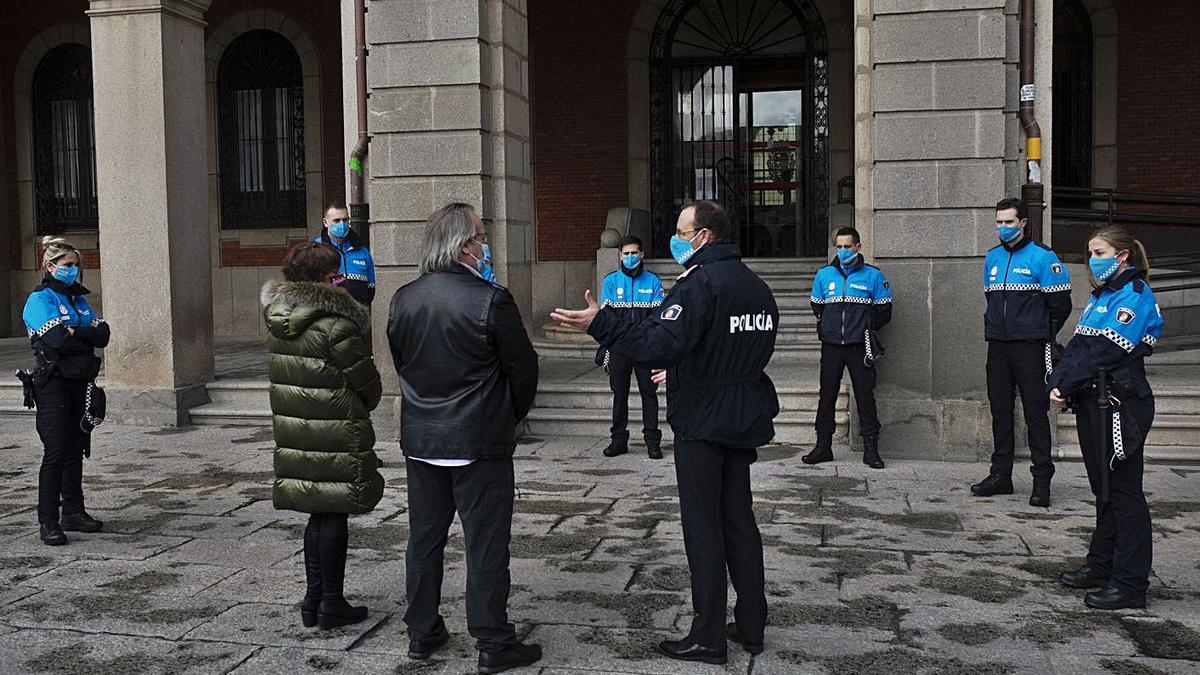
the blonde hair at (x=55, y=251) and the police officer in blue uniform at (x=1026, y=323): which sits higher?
the blonde hair at (x=55, y=251)

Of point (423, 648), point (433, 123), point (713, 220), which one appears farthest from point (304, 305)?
point (433, 123)

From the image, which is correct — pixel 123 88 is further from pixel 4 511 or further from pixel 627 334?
pixel 627 334

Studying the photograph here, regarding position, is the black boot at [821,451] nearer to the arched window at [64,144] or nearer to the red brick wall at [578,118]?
the red brick wall at [578,118]

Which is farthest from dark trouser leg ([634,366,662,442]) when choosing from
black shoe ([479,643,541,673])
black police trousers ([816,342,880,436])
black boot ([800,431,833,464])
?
black shoe ([479,643,541,673])

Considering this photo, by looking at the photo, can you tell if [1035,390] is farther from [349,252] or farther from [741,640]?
[349,252]

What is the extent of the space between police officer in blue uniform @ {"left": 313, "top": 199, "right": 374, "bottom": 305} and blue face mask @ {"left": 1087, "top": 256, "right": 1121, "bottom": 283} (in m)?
6.03

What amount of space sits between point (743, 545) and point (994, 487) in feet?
12.2

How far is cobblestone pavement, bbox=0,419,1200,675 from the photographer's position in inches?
183

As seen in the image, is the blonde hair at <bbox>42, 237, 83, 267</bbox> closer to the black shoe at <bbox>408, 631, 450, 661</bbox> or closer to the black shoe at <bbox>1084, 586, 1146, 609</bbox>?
the black shoe at <bbox>408, 631, 450, 661</bbox>

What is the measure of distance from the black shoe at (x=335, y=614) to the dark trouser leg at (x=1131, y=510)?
3.49 meters

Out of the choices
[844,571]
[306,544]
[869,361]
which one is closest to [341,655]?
[306,544]

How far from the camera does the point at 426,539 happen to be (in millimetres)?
4594

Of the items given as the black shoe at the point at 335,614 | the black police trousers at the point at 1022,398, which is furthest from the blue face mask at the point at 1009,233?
the black shoe at the point at 335,614

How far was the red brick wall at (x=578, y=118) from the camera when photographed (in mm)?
16609
